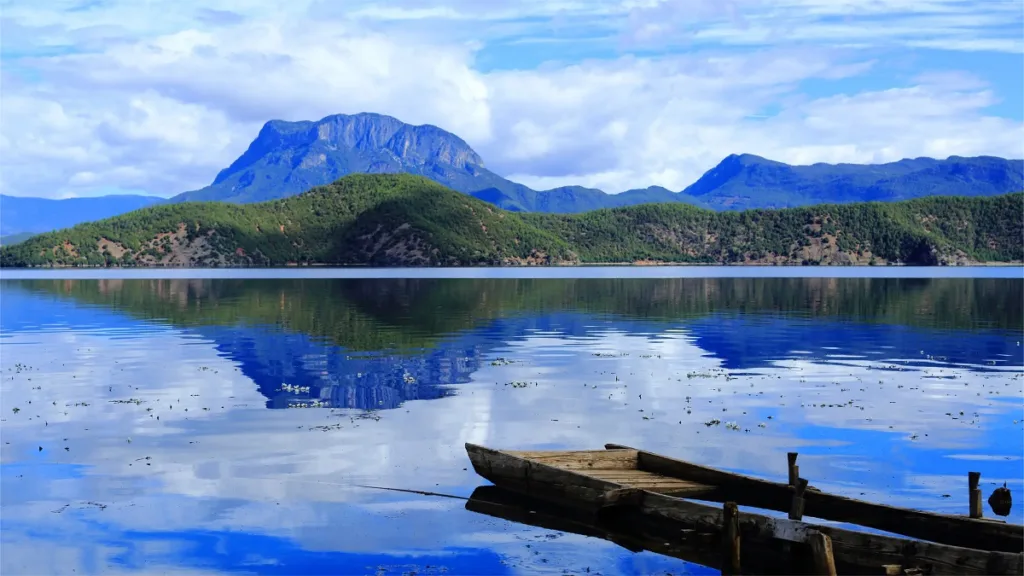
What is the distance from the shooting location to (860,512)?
22.2 meters

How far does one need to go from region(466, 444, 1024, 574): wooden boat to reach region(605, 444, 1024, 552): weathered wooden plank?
26mm

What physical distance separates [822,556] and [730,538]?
6.82ft

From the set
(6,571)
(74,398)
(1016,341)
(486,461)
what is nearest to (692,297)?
(1016,341)

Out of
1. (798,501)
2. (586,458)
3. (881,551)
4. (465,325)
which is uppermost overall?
(465,325)

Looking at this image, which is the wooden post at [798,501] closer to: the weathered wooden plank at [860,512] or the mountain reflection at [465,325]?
the weathered wooden plank at [860,512]

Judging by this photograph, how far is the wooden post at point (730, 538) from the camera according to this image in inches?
784

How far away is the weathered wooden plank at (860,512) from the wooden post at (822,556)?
348 centimetres

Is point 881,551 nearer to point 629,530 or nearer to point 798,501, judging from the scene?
point 798,501

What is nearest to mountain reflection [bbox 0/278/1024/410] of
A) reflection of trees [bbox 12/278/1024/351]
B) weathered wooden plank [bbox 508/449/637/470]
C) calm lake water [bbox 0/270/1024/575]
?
reflection of trees [bbox 12/278/1024/351]

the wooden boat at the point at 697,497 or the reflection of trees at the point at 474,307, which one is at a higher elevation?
the reflection of trees at the point at 474,307

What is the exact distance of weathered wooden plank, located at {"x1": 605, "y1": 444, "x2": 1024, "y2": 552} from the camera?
20.1 m

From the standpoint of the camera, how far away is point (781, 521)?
19719 millimetres

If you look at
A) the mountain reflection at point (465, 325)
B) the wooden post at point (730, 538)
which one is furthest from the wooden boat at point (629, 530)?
the mountain reflection at point (465, 325)

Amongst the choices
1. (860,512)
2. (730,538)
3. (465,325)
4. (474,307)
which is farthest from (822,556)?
(474,307)
